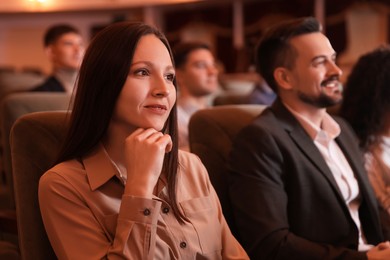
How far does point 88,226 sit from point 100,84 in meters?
0.31

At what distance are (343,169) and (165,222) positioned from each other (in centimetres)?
75

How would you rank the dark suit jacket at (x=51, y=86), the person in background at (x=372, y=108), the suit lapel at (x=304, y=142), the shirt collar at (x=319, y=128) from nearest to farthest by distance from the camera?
the suit lapel at (x=304, y=142)
the shirt collar at (x=319, y=128)
the person in background at (x=372, y=108)
the dark suit jacket at (x=51, y=86)

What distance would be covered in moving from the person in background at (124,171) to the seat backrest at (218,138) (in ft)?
1.26

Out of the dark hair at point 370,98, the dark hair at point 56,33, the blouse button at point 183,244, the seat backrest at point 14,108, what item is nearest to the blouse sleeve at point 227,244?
the blouse button at point 183,244

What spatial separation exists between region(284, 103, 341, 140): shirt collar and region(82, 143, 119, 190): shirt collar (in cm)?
75

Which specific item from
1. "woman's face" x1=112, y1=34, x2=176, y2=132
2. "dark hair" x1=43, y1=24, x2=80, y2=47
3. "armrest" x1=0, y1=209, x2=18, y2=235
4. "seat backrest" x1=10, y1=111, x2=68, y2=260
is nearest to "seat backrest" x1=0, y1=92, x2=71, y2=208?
"armrest" x1=0, y1=209, x2=18, y2=235

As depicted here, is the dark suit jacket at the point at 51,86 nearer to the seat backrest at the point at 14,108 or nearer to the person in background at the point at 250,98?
the person in background at the point at 250,98

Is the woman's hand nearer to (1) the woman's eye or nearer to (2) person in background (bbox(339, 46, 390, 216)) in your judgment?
(1) the woman's eye

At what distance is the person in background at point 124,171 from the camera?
3.48ft

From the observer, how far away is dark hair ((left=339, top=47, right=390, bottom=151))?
75.9 inches

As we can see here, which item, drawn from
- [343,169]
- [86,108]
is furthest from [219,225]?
[343,169]

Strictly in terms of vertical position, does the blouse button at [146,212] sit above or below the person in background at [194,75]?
below

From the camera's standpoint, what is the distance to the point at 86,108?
115cm

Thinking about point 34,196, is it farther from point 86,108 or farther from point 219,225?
point 219,225
